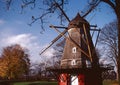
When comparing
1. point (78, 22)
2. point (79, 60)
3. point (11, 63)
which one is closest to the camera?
point (79, 60)

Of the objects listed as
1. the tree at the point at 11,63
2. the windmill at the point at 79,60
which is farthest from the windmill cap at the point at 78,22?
the tree at the point at 11,63

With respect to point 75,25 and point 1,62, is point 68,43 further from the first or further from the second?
point 1,62

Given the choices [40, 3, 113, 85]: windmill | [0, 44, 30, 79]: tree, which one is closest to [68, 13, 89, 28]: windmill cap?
[40, 3, 113, 85]: windmill

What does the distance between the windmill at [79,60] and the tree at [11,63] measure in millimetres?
→ 29208

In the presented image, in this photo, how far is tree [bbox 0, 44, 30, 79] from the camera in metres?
51.5

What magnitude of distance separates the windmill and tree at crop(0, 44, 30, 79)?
29.2m

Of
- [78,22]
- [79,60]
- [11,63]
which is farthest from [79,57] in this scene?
[11,63]

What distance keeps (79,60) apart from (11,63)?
107 ft

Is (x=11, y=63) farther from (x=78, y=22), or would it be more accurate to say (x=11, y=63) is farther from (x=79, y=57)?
(x=79, y=57)

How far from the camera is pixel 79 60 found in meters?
22.8

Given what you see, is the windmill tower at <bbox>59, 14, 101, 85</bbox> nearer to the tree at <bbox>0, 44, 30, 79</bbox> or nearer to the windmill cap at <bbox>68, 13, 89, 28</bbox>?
the windmill cap at <bbox>68, 13, 89, 28</bbox>

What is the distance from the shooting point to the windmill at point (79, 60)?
22.7m

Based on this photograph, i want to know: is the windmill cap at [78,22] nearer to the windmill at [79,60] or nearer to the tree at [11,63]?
the windmill at [79,60]

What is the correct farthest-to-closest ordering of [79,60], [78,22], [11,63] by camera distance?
1. [11,63]
2. [78,22]
3. [79,60]
